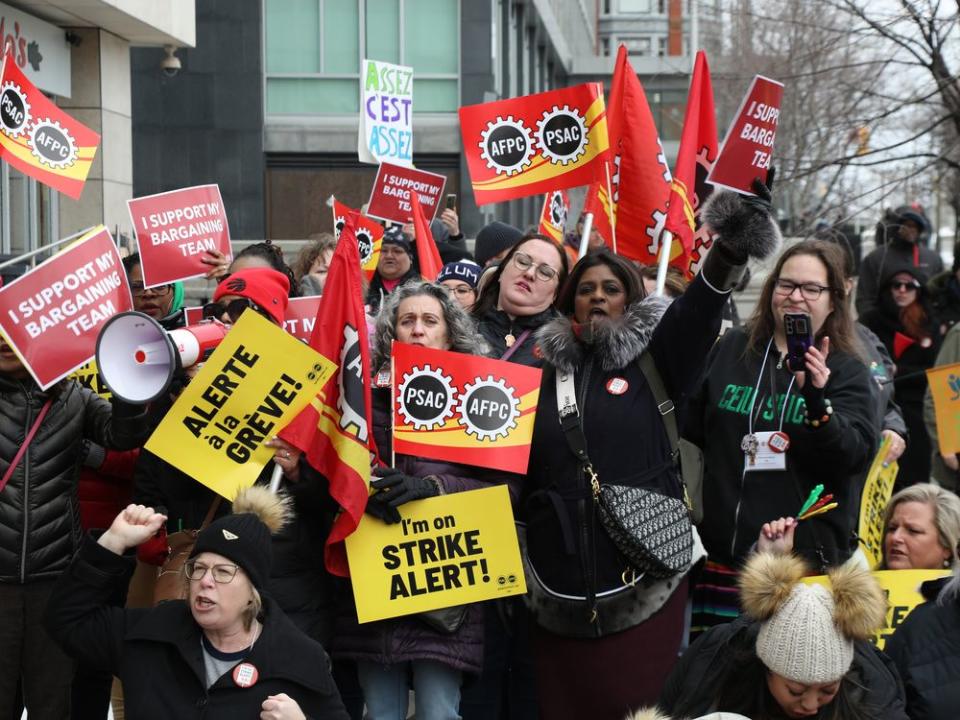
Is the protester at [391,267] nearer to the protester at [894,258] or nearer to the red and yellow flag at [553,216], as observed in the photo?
the red and yellow flag at [553,216]

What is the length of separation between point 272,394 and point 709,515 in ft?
5.55

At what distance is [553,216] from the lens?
33.2 ft

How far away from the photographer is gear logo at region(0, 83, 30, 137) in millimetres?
6625

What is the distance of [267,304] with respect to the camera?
5.52m

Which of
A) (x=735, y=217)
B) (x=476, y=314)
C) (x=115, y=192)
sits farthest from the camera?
(x=115, y=192)

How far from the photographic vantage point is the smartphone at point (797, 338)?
5152 millimetres

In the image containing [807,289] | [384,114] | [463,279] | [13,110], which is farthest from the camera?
[384,114]

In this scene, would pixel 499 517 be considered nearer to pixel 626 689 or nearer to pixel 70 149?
pixel 626 689

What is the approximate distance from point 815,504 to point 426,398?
142cm

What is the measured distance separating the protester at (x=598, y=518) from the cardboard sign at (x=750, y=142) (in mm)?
609

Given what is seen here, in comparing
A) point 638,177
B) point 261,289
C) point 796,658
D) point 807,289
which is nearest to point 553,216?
point 638,177

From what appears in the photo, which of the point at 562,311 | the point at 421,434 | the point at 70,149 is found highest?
the point at 70,149

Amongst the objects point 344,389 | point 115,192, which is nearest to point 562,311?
point 344,389

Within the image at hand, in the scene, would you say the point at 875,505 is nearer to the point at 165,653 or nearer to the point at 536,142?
the point at 536,142
